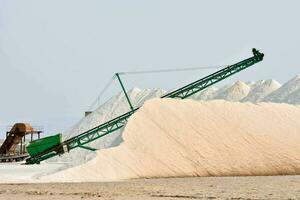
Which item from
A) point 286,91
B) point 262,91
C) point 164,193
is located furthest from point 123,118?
point 262,91

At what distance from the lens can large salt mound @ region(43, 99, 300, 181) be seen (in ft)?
81.4

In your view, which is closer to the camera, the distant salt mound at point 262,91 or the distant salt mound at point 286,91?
the distant salt mound at point 286,91

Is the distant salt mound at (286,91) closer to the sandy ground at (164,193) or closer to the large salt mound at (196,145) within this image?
the large salt mound at (196,145)

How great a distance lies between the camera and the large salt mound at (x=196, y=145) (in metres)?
24.8

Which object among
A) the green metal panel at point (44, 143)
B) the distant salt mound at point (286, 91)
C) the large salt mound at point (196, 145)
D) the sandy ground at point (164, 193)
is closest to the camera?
the sandy ground at point (164, 193)

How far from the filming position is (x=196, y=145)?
90.0ft

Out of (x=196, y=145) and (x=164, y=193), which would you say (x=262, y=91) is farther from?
(x=164, y=193)

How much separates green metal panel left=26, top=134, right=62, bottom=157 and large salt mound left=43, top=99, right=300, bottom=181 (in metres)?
4.91

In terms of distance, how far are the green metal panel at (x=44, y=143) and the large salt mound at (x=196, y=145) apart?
4910mm

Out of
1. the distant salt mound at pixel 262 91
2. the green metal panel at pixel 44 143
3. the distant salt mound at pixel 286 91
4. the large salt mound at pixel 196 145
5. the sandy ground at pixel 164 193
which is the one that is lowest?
the sandy ground at pixel 164 193

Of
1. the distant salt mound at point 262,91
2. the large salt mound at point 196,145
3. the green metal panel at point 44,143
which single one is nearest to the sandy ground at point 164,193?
the large salt mound at point 196,145

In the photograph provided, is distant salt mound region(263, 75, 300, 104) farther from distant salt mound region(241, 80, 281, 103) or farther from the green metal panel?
the green metal panel

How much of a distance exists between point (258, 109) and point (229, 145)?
5.52 metres

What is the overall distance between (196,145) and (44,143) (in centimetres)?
892
